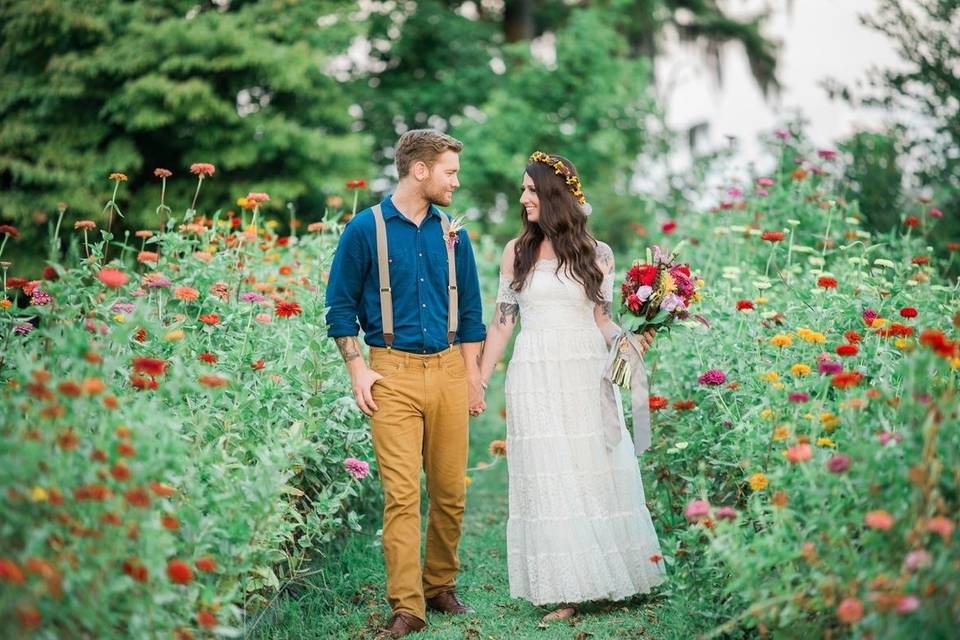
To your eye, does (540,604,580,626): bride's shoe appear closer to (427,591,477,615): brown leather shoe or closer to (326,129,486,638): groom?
(427,591,477,615): brown leather shoe

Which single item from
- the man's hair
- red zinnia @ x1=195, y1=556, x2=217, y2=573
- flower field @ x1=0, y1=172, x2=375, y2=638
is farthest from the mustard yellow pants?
red zinnia @ x1=195, y1=556, x2=217, y2=573

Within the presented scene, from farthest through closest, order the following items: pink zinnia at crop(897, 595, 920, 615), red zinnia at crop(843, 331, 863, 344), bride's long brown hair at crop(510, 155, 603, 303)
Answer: bride's long brown hair at crop(510, 155, 603, 303), red zinnia at crop(843, 331, 863, 344), pink zinnia at crop(897, 595, 920, 615)

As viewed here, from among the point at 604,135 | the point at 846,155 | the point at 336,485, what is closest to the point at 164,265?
the point at 336,485

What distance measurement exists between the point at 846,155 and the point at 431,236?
6.11 metres

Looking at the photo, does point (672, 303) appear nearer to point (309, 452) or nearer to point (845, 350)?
point (845, 350)

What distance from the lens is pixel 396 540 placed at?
4.42 meters

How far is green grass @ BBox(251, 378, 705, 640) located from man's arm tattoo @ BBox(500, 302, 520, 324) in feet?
4.41

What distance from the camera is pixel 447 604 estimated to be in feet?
15.8

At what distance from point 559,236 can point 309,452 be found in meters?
1.57

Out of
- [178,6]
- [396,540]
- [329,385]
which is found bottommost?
[396,540]

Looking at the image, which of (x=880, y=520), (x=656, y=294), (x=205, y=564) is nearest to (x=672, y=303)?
(x=656, y=294)

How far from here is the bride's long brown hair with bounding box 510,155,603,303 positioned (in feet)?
15.4

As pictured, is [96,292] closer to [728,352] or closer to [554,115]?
[728,352]

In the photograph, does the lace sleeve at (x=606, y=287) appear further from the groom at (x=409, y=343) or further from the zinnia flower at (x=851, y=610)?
the zinnia flower at (x=851, y=610)
